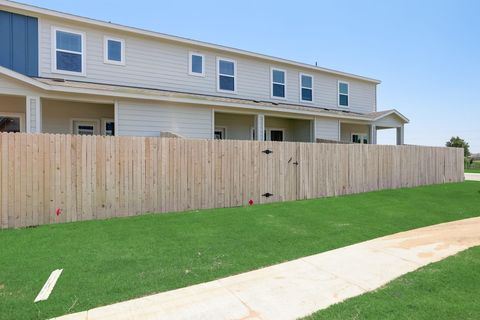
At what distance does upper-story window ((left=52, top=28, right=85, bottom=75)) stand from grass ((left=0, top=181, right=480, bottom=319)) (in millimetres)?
7131

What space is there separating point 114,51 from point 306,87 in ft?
33.0

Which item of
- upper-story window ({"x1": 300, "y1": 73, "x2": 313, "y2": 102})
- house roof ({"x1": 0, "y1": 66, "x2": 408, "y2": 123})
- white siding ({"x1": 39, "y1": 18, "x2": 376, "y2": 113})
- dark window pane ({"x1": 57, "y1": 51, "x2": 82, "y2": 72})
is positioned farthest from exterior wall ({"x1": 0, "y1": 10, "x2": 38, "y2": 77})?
upper-story window ({"x1": 300, "y1": 73, "x2": 313, "y2": 102})

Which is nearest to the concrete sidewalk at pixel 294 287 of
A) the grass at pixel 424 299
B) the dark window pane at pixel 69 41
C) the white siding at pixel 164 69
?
the grass at pixel 424 299

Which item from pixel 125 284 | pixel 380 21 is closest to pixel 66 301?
pixel 125 284

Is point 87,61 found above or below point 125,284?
above

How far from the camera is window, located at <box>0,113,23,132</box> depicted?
37.8 ft

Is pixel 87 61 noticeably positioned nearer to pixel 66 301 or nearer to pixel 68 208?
pixel 68 208

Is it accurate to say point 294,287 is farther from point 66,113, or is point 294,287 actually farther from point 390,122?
point 390,122

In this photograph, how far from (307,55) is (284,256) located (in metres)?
17.2

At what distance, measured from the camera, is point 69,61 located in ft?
37.3

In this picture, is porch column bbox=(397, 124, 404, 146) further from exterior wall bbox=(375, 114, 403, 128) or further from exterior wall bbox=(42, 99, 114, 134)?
exterior wall bbox=(42, 99, 114, 134)

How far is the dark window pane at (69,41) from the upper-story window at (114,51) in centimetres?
93

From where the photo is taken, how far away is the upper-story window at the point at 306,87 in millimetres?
17188

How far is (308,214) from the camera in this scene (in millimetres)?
7875
